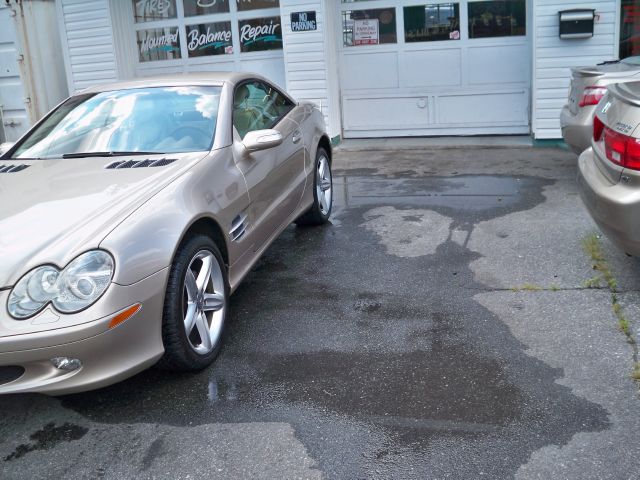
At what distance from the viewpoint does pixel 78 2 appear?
37.0ft

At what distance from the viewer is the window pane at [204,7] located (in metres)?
10.9

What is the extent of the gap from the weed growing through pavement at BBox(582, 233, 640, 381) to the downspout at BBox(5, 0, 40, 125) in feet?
29.3

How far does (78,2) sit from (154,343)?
9502mm

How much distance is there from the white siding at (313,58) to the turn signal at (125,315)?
7.31 meters

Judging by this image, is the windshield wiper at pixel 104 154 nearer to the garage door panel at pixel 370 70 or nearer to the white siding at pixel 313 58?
the white siding at pixel 313 58

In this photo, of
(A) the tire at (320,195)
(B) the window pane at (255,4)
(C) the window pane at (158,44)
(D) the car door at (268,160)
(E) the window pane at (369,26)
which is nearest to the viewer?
(D) the car door at (268,160)

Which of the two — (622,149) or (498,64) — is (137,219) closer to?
(622,149)

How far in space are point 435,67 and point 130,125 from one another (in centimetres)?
662

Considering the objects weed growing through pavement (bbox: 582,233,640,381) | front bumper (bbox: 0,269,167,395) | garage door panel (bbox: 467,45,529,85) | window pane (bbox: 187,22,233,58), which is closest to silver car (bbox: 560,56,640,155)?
weed growing through pavement (bbox: 582,233,640,381)

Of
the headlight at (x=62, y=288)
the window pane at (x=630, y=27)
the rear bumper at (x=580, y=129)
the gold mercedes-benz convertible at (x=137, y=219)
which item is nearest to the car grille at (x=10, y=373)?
the gold mercedes-benz convertible at (x=137, y=219)

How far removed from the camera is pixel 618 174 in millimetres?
4023

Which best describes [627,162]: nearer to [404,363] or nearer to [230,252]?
[404,363]

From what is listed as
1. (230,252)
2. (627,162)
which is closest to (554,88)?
(627,162)

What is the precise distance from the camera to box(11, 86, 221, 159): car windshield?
4492 millimetres
